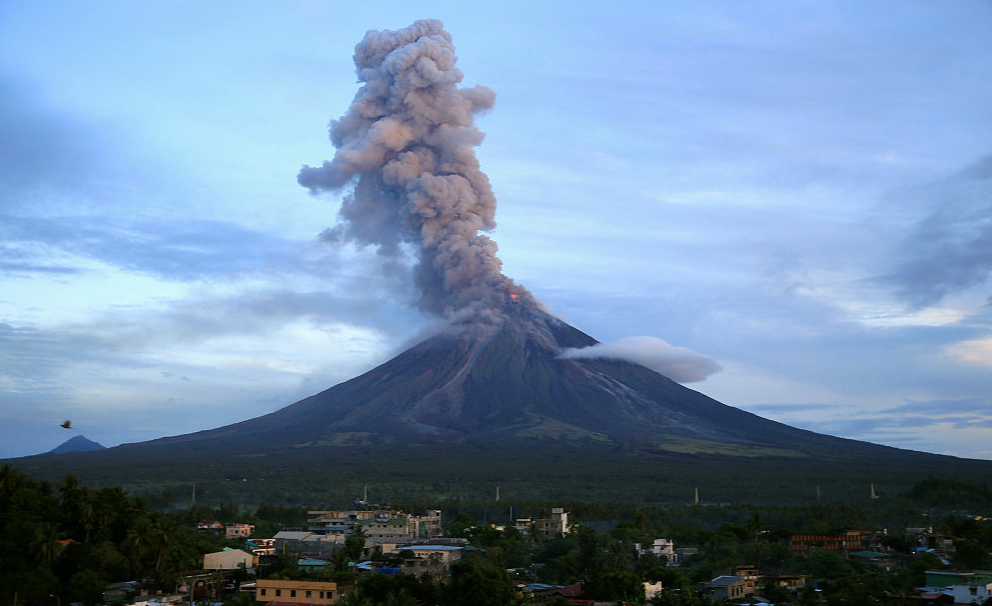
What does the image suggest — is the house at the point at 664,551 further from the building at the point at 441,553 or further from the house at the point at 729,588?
the building at the point at 441,553

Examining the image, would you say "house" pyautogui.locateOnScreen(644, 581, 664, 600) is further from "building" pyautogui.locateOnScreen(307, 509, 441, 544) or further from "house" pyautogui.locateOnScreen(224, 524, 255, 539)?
"house" pyautogui.locateOnScreen(224, 524, 255, 539)

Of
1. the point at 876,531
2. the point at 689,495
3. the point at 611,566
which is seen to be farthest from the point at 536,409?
the point at 611,566

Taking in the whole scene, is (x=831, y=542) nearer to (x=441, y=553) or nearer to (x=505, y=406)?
(x=441, y=553)

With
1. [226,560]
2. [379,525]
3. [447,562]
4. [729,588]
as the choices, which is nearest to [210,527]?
[379,525]

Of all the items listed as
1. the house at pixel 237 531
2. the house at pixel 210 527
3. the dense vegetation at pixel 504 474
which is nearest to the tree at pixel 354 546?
the house at pixel 237 531

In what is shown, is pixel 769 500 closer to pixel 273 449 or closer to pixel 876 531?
pixel 876 531
